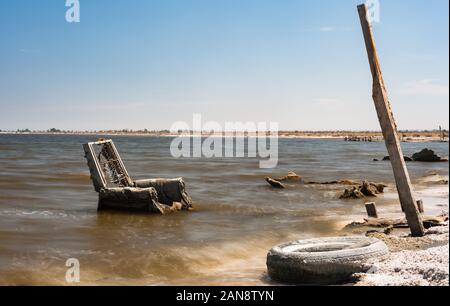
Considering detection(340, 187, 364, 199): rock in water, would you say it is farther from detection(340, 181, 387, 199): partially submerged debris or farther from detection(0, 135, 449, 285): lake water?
detection(0, 135, 449, 285): lake water

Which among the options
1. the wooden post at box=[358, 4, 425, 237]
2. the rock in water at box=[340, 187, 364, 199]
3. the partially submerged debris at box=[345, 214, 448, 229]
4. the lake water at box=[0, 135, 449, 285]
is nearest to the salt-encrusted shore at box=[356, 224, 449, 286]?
the wooden post at box=[358, 4, 425, 237]

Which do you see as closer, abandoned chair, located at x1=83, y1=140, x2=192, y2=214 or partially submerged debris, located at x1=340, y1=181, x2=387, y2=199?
abandoned chair, located at x1=83, y1=140, x2=192, y2=214

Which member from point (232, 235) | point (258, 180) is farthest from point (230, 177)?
point (232, 235)

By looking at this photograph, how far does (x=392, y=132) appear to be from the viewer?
9852 mm

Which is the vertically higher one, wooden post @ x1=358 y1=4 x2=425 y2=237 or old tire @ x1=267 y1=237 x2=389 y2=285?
wooden post @ x1=358 y1=4 x2=425 y2=237

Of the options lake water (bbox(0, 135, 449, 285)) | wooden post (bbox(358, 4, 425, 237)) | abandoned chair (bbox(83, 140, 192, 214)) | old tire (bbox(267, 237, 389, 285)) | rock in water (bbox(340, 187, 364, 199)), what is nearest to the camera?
old tire (bbox(267, 237, 389, 285))

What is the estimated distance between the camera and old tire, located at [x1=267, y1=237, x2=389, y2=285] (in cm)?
739

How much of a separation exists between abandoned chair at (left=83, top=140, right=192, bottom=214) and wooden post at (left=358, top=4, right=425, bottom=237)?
7520 mm

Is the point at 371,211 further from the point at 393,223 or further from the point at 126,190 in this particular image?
the point at 126,190

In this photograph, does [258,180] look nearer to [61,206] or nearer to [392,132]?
[61,206]

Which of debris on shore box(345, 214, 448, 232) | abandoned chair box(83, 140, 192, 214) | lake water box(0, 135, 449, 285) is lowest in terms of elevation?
lake water box(0, 135, 449, 285)

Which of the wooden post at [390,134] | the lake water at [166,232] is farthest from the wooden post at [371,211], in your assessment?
the wooden post at [390,134]
